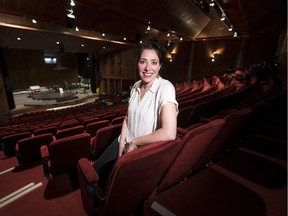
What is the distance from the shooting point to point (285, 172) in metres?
1.56

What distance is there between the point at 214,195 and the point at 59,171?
1.58 metres

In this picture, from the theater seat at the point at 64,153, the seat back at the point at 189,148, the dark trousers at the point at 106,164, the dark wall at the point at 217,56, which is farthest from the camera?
the dark wall at the point at 217,56

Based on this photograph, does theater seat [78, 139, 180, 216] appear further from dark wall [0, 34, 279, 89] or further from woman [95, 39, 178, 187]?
dark wall [0, 34, 279, 89]

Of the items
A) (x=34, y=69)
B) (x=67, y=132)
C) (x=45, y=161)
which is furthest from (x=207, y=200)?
(x=34, y=69)

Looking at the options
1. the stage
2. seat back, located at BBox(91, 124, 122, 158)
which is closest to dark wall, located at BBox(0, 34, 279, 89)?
the stage

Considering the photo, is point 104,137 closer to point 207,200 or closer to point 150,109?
point 150,109

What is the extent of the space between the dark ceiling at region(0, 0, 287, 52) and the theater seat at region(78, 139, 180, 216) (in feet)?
18.4

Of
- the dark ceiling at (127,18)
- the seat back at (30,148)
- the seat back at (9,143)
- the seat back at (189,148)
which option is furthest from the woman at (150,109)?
the dark ceiling at (127,18)

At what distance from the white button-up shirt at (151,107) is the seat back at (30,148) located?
4.93 feet

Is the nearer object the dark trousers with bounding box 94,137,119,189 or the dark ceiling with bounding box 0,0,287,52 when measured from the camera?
the dark trousers with bounding box 94,137,119,189

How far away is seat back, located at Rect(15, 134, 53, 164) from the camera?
2.13m

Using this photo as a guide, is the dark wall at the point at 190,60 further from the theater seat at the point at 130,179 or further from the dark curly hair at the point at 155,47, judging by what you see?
the theater seat at the point at 130,179

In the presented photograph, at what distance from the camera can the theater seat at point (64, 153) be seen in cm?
170

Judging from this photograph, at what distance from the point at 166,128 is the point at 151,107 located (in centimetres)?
25
